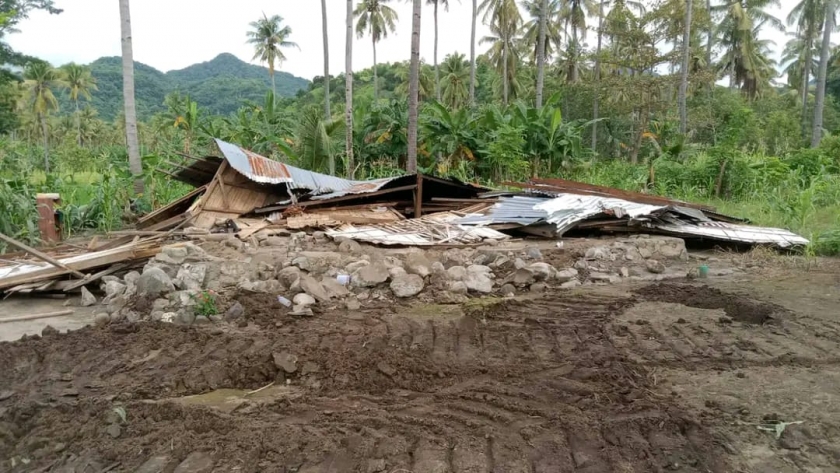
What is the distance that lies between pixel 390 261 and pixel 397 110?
405 inches

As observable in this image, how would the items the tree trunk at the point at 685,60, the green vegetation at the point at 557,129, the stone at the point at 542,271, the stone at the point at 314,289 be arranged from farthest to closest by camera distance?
the tree trunk at the point at 685,60 < the green vegetation at the point at 557,129 < the stone at the point at 542,271 < the stone at the point at 314,289

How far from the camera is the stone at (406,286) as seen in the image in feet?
20.7

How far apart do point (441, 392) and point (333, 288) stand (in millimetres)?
2781

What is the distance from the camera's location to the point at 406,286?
6336 mm

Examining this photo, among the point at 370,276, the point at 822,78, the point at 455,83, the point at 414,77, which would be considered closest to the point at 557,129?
the point at 414,77

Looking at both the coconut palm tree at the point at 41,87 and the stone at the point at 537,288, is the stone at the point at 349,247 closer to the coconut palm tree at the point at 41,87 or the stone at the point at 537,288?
the stone at the point at 537,288

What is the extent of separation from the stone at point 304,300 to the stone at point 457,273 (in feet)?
5.74

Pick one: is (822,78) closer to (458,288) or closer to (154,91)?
(458,288)

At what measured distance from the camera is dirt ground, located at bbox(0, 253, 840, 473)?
3.04m

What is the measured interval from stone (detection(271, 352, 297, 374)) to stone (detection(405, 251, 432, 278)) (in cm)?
250

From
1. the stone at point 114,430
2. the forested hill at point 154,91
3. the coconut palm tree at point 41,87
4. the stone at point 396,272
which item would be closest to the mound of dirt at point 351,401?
the stone at point 114,430

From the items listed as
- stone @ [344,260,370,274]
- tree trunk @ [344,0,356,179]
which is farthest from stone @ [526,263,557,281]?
tree trunk @ [344,0,356,179]

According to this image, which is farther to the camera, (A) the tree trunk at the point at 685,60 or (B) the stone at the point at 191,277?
(A) the tree trunk at the point at 685,60

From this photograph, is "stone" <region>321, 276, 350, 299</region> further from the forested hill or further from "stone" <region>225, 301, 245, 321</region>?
the forested hill
